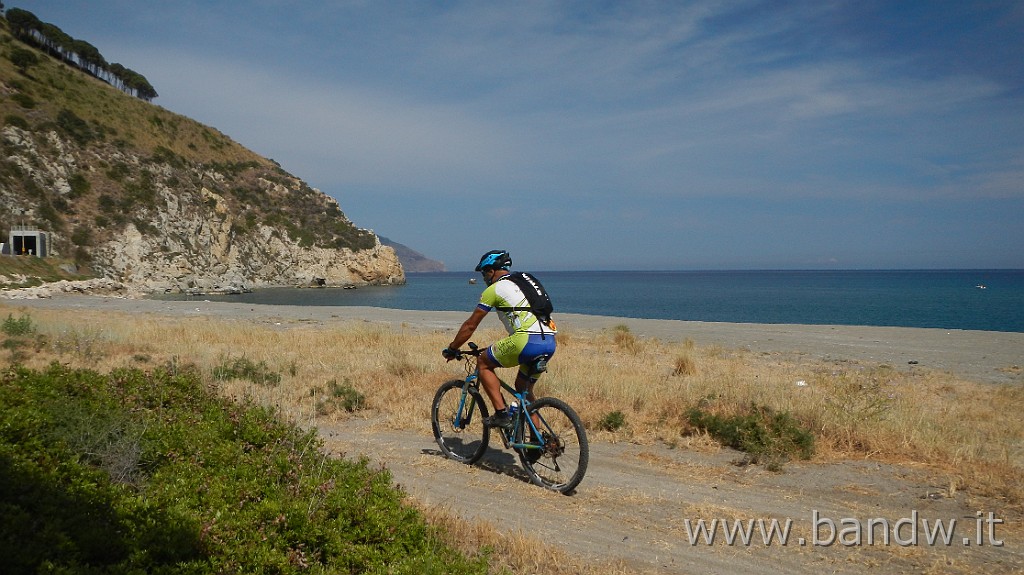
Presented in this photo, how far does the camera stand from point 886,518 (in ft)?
17.8

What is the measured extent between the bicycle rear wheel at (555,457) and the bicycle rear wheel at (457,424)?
666 mm

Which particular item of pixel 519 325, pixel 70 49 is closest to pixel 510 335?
pixel 519 325

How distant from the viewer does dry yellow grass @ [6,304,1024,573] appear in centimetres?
710

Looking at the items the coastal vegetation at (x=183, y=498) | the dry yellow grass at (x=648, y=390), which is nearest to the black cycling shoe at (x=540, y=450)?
the dry yellow grass at (x=648, y=390)

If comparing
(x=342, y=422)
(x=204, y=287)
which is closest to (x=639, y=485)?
(x=342, y=422)

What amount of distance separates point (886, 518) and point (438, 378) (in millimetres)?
7121

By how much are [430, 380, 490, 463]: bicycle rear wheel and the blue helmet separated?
1.46 meters

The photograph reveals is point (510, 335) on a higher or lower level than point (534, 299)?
lower

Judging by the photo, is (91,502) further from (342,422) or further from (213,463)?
(342,422)

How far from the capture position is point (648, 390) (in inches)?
383

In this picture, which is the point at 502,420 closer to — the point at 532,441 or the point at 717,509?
the point at 532,441

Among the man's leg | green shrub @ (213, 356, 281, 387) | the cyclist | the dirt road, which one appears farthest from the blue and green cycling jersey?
green shrub @ (213, 356, 281, 387)

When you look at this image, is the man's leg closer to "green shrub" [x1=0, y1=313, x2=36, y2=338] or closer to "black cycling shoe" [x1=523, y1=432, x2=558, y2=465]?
"black cycling shoe" [x1=523, y1=432, x2=558, y2=465]

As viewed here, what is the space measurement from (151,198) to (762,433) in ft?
248
